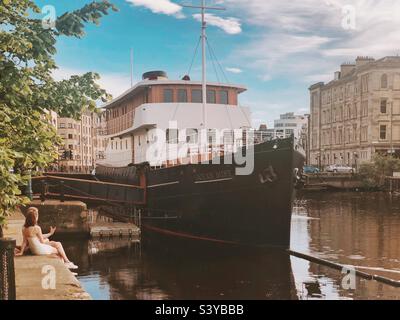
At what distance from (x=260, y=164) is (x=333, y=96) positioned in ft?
222

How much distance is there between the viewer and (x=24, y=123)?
23.5 feet

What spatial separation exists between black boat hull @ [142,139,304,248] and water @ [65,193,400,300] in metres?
1.24

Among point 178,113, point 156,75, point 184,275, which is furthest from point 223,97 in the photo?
point 184,275

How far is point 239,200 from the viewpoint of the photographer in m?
19.1

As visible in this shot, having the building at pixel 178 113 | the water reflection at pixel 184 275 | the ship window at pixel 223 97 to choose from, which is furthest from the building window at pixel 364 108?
the water reflection at pixel 184 275

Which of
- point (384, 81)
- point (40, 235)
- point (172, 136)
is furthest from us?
point (384, 81)

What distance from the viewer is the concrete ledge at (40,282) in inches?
331

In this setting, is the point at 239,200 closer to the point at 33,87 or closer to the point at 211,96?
the point at 211,96

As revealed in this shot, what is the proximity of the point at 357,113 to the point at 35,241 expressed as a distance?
72.1m

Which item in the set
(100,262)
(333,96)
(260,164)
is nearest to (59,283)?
(100,262)

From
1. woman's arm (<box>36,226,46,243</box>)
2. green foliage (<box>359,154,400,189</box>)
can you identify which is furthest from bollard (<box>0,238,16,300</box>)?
green foliage (<box>359,154,400,189</box>)

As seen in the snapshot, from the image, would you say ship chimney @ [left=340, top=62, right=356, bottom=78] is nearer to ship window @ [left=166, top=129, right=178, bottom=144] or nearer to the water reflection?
ship window @ [left=166, top=129, right=178, bottom=144]
